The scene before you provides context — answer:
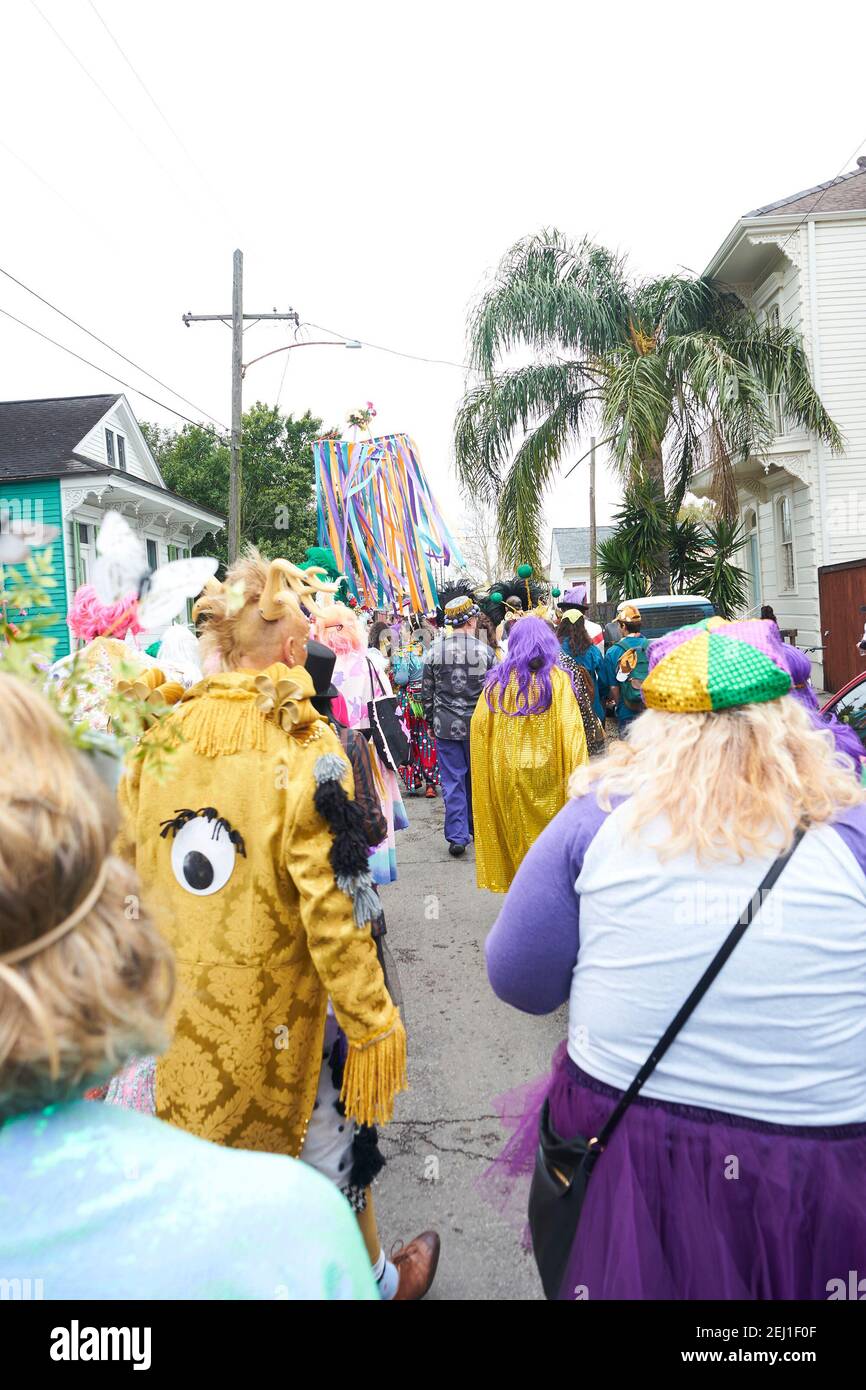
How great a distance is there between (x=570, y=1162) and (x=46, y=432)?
2173 centimetres

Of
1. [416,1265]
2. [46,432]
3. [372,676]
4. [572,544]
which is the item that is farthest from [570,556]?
[416,1265]

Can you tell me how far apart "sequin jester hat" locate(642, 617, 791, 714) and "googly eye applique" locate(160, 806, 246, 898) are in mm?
989

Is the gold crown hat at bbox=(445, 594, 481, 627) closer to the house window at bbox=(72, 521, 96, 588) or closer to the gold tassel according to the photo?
the gold tassel

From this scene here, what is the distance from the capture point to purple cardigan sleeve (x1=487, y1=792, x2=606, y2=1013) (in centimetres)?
165

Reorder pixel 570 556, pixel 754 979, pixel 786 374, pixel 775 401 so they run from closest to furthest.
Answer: pixel 754 979
pixel 786 374
pixel 775 401
pixel 570 556

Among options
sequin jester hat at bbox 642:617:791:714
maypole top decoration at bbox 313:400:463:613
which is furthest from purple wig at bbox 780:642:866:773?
maypole top decoration at bbox 313:400:463:613

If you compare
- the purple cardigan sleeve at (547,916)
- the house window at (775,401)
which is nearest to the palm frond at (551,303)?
the house window at (775,401)

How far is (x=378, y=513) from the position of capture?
348 inches

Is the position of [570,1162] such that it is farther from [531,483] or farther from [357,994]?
[531,483]

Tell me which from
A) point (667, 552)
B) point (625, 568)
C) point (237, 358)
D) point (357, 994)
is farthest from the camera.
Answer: point (237, 358)

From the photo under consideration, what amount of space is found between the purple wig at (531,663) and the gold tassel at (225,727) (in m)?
2.86

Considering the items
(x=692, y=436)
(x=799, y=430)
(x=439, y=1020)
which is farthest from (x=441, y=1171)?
(x=799, y=430)

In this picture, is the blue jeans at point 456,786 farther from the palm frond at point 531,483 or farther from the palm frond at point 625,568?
the palm frond at point 531,483
